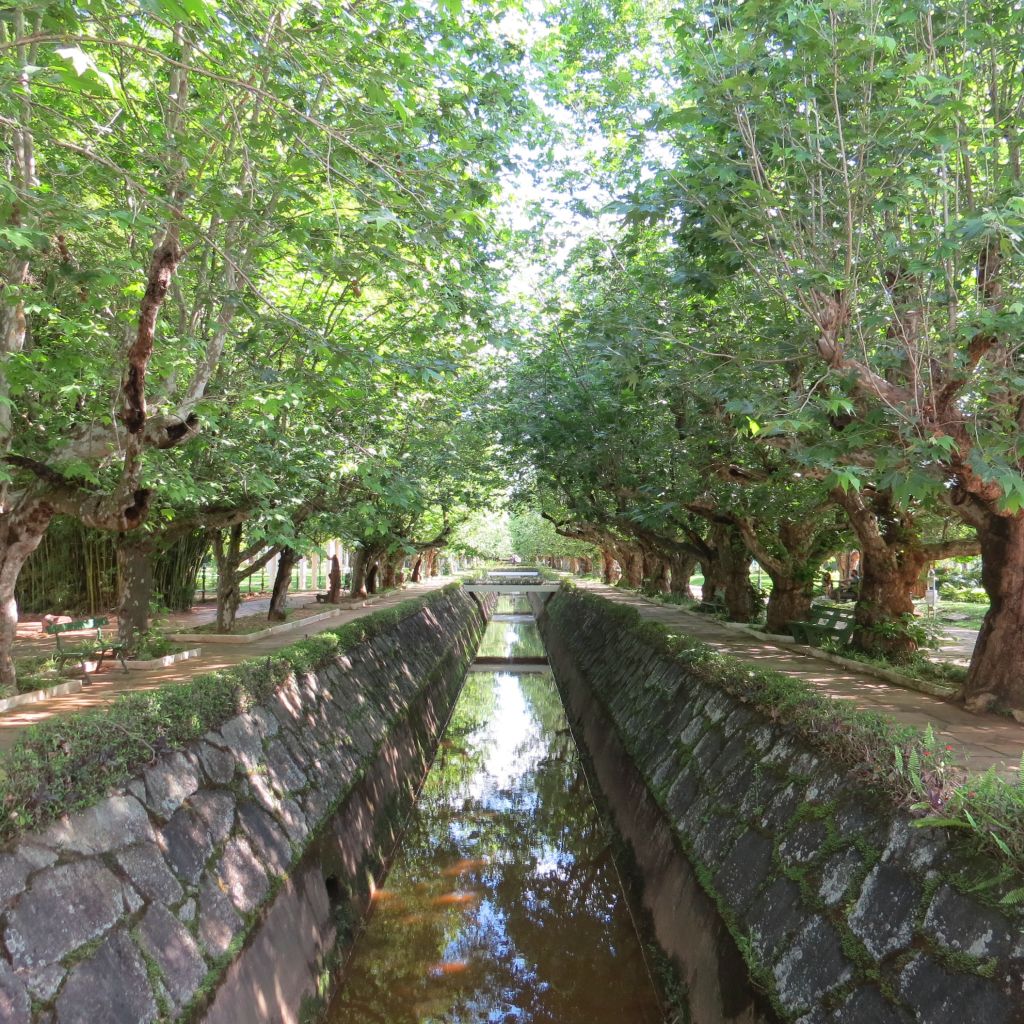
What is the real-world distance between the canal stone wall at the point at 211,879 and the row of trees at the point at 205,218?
2980 millimetres

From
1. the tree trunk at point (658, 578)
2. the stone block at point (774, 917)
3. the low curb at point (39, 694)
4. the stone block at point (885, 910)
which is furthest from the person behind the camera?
the tree trunk at point (658, 578)

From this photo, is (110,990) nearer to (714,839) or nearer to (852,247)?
(714,839)

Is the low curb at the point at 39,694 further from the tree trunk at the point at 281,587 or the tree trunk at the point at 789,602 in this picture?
the tree trunk at the point at 789,602

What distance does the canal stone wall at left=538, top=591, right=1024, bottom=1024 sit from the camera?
11.7ft

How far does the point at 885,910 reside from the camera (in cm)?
404

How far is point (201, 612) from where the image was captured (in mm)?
20406

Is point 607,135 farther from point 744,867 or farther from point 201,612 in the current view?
point 201,612

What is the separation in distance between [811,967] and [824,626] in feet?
29.5

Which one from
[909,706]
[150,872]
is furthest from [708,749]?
[150,872]

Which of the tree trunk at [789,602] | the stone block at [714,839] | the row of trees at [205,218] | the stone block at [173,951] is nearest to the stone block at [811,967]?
the stone block at [714,839]

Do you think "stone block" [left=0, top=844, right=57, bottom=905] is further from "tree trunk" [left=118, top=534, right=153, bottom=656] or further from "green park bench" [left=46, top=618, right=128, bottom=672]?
"tree trunk" [left=118, top=534, right=153, bottom=656]

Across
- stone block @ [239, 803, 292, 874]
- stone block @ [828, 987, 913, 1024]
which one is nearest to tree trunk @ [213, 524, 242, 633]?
stone block @ [239, 803, 292, 874]

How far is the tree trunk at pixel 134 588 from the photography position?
1130 centimetres

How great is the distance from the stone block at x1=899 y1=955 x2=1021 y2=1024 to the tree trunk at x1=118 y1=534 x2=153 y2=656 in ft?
36.1
